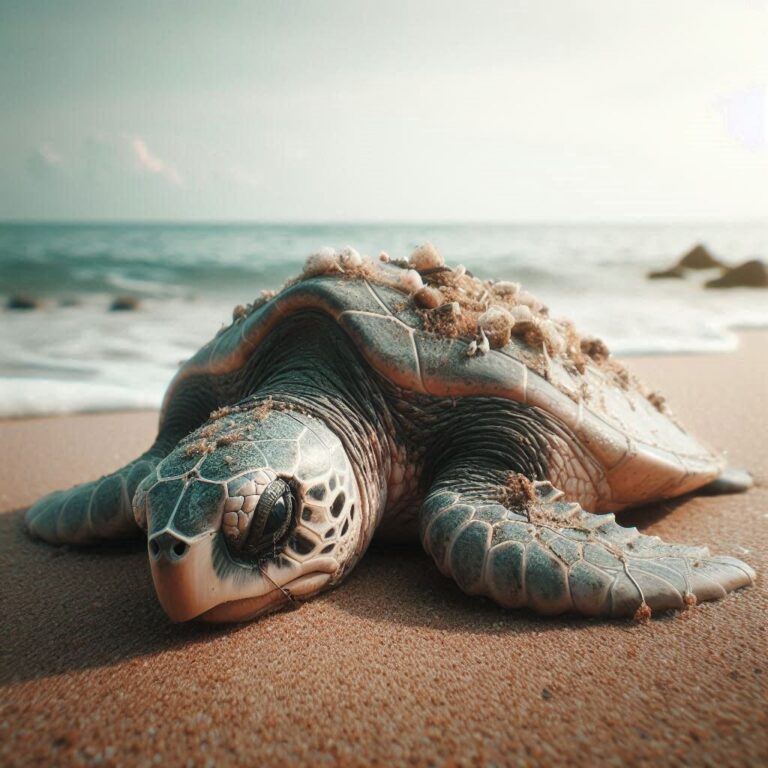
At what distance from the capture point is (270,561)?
6.12ft

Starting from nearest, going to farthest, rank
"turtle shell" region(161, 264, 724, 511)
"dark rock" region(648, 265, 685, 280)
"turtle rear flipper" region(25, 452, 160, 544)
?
"turtle shell" region(161, 264, 724, 511) < "turtle rear flipper" region(25, 452, 160, 544) < "dark rock" region(648, 265, 685, 280)

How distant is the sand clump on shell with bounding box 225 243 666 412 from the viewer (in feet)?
8.32

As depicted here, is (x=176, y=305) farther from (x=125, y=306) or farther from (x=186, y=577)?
(x=186, y=577)

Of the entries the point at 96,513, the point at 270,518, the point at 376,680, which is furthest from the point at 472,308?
the point at 96,513

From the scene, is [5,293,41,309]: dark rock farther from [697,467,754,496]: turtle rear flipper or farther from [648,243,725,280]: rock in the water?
[648,243,725,280]: rock in the water

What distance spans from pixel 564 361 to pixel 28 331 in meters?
9.99

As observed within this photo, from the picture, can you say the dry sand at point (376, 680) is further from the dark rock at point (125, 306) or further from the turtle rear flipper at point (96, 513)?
the dark rock at point (125, 306)

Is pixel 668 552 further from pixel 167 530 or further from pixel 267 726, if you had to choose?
pixel 167 530

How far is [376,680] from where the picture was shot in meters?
1.64

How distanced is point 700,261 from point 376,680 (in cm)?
2528

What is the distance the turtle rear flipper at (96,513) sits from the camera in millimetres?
2631

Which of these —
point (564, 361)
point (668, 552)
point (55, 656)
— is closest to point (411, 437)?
point (564, 361)

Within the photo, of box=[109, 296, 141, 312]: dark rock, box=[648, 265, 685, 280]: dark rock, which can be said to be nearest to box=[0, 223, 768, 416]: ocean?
box=[109, 296, 141, 312]: dark rock

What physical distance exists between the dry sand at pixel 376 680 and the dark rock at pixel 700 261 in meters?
23.7
